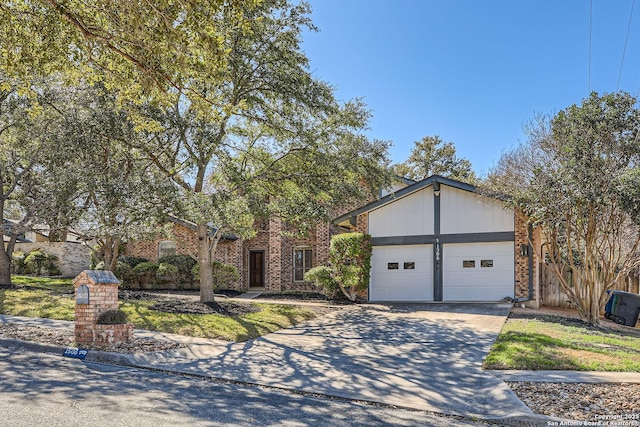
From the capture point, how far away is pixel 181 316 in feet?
37.6

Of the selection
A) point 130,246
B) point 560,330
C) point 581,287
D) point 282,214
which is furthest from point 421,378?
point 130,246

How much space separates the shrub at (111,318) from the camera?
842 centimetres

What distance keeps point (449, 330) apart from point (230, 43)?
8470 mm

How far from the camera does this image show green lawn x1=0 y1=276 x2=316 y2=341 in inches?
398

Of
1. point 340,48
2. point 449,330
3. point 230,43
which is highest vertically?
point 340,48

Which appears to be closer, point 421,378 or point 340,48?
point 421,378

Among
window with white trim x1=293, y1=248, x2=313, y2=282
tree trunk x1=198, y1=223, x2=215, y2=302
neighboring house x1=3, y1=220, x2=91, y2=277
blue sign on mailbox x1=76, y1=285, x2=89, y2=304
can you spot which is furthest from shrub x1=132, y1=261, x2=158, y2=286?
blue sign on mailbox x1=76, y1=285, x2=89, y2=304

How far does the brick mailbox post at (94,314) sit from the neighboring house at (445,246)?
1014cm

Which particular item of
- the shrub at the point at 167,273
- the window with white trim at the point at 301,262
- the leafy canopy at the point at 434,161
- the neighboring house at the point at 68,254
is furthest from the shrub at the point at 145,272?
the leafy canopy at the point at 434,161

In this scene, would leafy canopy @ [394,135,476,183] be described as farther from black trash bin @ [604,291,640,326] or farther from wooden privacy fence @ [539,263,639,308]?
black trash bin @ [604,291,640,326]

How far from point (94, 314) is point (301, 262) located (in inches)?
554

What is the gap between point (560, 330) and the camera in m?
10.7

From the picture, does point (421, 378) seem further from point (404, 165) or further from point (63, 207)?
point (404, 165)

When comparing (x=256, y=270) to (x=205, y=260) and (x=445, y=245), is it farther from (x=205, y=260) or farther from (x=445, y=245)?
(x=445, y=245)
